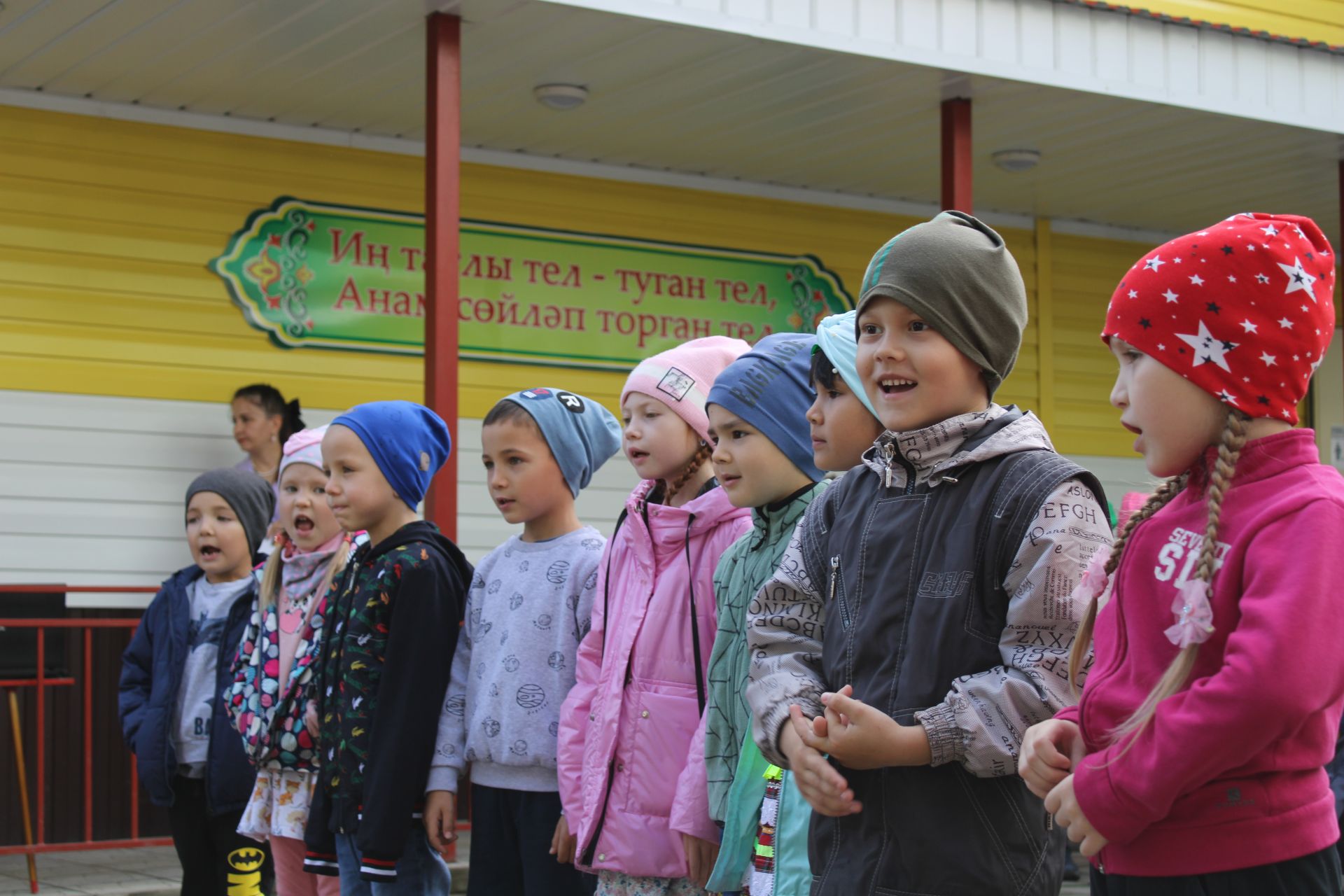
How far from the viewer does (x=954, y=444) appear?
2404 millimetres

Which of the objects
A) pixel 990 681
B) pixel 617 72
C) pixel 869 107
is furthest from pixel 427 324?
pixel 990 681

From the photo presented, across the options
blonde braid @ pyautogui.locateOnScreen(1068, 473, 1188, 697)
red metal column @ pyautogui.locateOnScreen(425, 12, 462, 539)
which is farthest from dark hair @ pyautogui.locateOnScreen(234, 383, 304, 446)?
blonde braid @ pyautogui.locateOnScreen(1068, 473, 1188, 697)

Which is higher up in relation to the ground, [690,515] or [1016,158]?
[1016,158]

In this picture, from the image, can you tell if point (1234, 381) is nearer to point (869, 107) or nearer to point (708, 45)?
point (708, 45)

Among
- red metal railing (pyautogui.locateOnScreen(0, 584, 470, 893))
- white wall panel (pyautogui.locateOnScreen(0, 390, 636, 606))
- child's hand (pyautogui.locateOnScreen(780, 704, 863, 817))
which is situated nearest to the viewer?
child's hand (pyautogui.locateOnScreen(780, 704, 863, 817))

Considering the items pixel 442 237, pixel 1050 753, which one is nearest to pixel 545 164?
pixel 442 237

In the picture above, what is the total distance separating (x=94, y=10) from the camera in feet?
21.7

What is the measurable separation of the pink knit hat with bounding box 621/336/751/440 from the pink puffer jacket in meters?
0.22

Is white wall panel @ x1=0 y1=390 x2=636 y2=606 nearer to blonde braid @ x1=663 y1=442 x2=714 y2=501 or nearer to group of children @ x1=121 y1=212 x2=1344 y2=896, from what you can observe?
group of children @ x1=121 y1=212 x2=1344 y2=896

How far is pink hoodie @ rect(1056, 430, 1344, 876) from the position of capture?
1821mm

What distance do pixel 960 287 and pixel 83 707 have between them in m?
6.23

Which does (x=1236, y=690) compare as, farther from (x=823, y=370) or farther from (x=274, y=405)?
(x=274, y=405)

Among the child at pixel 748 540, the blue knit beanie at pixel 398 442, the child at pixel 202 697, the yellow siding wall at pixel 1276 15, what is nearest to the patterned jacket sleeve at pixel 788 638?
the child at pixel 748 540

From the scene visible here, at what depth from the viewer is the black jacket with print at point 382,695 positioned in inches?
146
